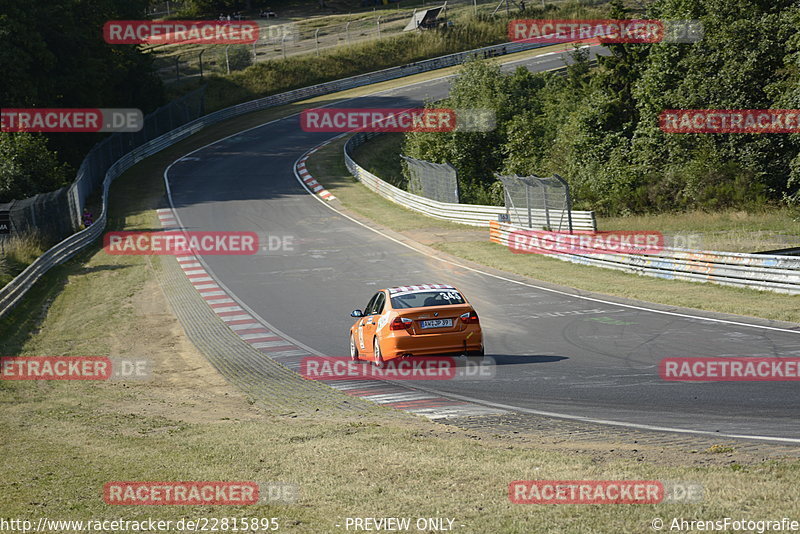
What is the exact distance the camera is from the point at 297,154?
59844 mm

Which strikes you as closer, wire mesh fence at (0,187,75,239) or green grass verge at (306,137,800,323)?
green grass verge at (306,137,800,323)

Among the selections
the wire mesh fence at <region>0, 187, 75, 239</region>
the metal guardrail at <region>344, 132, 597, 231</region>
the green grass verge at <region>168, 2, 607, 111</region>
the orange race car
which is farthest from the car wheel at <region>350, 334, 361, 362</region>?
the green grass verge at <region>168, 2, 607, 111</region>

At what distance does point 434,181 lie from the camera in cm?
4281

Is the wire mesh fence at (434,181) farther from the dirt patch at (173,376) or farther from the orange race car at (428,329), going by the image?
the orange race car at (428,329)

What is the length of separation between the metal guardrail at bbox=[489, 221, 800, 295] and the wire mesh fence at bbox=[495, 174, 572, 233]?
13.2 feet

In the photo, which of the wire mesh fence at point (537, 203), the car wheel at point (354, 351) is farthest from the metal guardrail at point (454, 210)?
the car wheel at point (354, 351)

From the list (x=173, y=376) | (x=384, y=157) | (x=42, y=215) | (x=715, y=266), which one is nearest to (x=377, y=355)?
(x=173, y=376)

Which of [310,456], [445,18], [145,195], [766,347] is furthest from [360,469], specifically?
[445,18]

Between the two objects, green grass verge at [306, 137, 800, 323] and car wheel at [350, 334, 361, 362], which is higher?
car wheel at [350, 334, 361, 362]

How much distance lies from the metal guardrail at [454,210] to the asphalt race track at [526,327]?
360cm

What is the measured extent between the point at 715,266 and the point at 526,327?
6774 mm

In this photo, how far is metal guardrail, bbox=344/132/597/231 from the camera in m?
32.1

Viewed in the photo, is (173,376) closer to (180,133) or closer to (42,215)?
(42,215)

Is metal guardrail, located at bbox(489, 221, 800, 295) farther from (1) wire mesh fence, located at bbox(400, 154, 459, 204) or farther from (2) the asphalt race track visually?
(1) wire mesh fence, located at bbox(400, 154, 459, 204)
